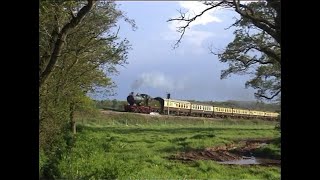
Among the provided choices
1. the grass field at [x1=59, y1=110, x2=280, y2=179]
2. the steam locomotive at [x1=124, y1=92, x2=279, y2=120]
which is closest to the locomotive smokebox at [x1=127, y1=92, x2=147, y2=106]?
the steam locomotive at [x1=124, y1=92, x2=279, y2=120]

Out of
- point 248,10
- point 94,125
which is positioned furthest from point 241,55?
point 94,125

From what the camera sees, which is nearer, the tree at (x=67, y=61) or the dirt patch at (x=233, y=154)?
the tree at (x=67, y=61)

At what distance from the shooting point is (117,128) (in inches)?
869

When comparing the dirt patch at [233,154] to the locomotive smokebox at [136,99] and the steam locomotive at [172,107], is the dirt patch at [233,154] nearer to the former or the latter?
the steam locomotive at [172,107]

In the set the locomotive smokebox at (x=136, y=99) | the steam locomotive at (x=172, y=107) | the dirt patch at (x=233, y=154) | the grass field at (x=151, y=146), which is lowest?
the dirt patch at (x=233, y=154)

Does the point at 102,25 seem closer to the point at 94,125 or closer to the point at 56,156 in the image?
the point at 56,156

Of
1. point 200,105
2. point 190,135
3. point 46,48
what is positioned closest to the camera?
point 46,48

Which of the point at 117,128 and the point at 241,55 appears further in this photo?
the point at 117,128

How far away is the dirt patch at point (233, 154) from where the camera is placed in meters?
17.8

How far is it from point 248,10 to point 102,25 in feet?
15.2

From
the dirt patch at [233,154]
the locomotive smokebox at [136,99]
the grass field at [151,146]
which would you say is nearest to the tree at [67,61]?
the grass field at [151,146]

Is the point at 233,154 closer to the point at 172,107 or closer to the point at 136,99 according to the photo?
the point at 172,107

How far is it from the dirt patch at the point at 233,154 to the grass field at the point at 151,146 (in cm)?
47

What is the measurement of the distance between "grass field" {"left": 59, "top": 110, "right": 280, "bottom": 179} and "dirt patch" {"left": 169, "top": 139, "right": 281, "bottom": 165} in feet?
1.53
